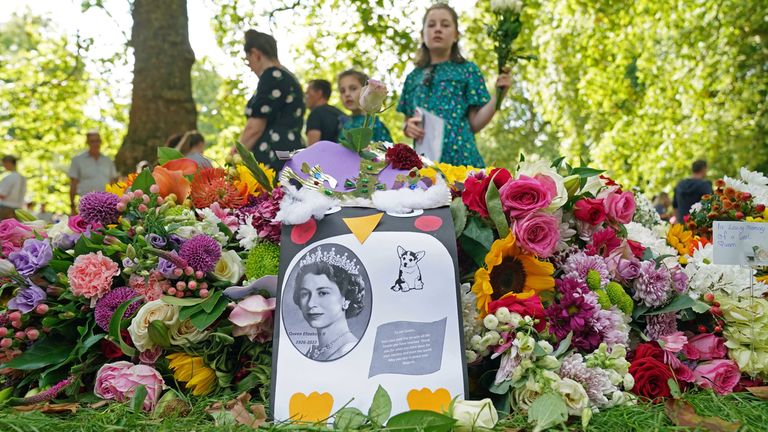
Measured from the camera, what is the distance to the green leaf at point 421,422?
1.42 m

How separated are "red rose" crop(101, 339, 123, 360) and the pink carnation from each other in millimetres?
136

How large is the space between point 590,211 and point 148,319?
1.32m

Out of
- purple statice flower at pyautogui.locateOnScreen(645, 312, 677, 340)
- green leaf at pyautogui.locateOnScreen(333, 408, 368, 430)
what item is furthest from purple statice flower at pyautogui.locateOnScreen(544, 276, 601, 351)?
green leaf at pyautogui.locateOnScreen(333, 408, 368, 430)

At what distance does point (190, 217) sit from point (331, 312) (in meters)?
0.68

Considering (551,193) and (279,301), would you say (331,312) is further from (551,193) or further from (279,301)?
(551,193)

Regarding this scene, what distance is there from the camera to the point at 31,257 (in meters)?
2.03

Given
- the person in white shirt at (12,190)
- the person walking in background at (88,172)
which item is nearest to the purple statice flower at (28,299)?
the person walking in background at (88,172)

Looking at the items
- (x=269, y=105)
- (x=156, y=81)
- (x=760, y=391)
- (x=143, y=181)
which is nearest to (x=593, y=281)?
(x=760, y=391)

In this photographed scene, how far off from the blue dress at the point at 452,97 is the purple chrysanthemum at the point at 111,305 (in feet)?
7.13

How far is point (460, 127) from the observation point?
376cm

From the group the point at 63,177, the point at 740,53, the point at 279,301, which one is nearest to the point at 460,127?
the point at 279,301

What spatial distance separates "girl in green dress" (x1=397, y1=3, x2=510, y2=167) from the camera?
→ 3.64 metres

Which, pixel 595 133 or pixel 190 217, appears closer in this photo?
pixel 190 217

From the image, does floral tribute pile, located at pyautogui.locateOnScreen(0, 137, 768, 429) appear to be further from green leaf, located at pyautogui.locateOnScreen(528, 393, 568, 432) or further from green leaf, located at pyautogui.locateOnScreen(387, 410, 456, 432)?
green leaf, located at pyautogui.locateOnScreen(387, 410, 456, 432)
